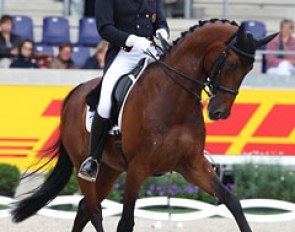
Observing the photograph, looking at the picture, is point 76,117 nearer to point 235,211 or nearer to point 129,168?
point 129,168

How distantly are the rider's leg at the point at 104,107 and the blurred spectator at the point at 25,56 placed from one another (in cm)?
479

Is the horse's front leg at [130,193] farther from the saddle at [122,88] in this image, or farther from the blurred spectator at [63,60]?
the blurred spectator at [63,60]

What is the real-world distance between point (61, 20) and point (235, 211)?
8.38 m

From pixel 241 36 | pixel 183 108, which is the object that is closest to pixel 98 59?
pixel 183 108

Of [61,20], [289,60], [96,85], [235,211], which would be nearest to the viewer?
[235,211]

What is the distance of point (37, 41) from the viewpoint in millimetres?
15492

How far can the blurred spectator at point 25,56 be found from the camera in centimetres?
1301

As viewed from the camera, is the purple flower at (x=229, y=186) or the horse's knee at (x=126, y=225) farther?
the purple flower at (x=229, y=186)

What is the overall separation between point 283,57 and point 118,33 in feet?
20.3

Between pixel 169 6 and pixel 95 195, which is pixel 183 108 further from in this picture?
pixel 169 6

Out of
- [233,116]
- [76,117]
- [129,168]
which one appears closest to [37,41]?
[233,116]

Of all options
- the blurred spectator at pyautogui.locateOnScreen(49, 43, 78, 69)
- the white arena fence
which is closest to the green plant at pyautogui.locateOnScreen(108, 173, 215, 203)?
the white arena fence

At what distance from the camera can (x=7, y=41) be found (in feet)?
44.7

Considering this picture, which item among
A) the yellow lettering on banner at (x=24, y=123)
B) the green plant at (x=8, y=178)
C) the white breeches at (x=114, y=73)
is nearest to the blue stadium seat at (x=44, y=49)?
the yellow lettering on banner at (x=24, y=123)
